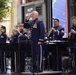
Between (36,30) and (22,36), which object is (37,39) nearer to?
(36,30)

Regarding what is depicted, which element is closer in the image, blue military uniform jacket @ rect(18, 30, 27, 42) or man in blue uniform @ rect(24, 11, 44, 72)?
man in blue uniform @ rect(24, 11, 44, 72)

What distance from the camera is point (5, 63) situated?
13.0 meters

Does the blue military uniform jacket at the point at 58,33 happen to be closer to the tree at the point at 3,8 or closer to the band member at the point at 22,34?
the band member at the point at 22,34

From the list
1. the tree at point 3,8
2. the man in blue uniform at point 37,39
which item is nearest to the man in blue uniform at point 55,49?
the man in blue uniform at point 37,39

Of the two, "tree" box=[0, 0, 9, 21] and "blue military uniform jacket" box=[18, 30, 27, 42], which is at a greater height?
"tree" box=[0, 0, 9, 21]

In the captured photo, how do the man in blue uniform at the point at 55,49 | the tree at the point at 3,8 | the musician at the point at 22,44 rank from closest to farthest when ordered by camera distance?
the musician at the point at 22,44 < the man in blue uniform at the point at 55,49 < the tree at the point at 3,8

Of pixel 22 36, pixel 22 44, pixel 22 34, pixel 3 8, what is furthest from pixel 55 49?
pixel 3 8

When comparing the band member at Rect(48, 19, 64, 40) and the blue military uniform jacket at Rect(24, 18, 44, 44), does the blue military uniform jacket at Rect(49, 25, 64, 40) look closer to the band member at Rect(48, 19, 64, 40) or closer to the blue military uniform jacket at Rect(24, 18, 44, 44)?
the band member at Rect(48, 19, 64, 40)

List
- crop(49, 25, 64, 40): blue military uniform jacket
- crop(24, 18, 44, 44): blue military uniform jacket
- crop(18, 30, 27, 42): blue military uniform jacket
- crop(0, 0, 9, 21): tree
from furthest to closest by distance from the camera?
crop(0, 0, 9, 21): tree → crop(18, 30, 27, 42): blue military uniform jacket → crop(49, 25, 64, 40): blue military uniform jacket → crop(24, 18, 44, 44): blue military uniform jacket

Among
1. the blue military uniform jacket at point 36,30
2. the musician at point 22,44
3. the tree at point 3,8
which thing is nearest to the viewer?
the blue military uniform jacket at point 36,30

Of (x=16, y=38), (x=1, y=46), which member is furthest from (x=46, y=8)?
(x=1, y=46)

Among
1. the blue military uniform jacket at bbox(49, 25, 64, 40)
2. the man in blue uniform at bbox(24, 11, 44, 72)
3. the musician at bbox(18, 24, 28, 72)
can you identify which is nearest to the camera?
the man in blue uniform at bbox(24, 11, 44, 72)

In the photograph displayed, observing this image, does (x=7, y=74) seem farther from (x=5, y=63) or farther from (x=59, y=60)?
(x=59, y=60)

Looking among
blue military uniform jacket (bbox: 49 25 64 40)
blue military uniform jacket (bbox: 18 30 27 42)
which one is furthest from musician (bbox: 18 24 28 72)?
blue military uniform jacket (bbox: 49 25 64 40)
